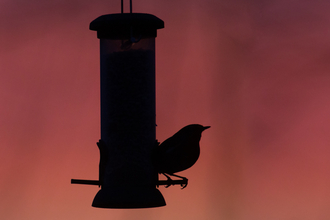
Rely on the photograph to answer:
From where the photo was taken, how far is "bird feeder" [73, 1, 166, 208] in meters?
10.5

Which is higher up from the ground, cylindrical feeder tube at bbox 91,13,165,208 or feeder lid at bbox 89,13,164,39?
feeder lid at bbox 89,13,164,39

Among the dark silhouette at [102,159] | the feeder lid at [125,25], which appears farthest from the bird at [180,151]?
the feeder lid at [125,25]

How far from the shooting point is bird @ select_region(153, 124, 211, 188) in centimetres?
1049

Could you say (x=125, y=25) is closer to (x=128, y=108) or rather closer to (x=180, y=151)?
(x=128, y=108)

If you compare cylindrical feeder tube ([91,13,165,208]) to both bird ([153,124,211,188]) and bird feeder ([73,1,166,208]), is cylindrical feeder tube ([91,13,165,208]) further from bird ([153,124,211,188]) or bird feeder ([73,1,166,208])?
bird ([153,124,211,188])

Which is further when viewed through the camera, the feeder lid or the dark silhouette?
the dark silhouette

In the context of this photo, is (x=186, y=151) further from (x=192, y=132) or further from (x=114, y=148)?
(x=114, y=148)

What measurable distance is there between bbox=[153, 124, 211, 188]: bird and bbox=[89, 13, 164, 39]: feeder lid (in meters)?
1.36

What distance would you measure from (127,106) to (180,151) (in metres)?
0.89

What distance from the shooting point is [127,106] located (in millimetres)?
10609

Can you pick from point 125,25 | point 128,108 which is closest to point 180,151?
point 128,108

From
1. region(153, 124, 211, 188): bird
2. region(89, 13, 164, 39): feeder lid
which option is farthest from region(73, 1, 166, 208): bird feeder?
region(153, 124, 211, 188): bird

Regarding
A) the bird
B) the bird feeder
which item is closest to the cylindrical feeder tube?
the bird feeder

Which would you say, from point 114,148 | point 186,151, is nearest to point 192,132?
point 186,151
